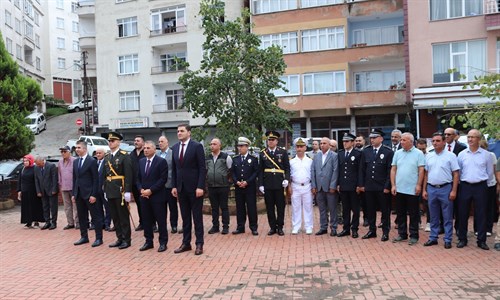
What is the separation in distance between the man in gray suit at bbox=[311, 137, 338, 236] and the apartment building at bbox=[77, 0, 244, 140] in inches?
1049

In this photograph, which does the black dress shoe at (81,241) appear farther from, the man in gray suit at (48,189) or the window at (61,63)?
the window at (61,63)

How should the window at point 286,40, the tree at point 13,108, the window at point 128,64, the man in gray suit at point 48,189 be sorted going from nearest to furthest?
the man in gray suit at point 48,189 < the tree at point 13,108 < the window at point 286,40 < the window at point 128,64

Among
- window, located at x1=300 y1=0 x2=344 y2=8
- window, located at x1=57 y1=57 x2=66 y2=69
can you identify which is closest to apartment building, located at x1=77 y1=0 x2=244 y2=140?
window, located at x1=300 y1=0 x2=344 y2=8

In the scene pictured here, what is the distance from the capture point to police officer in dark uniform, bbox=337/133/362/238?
937 centimetres

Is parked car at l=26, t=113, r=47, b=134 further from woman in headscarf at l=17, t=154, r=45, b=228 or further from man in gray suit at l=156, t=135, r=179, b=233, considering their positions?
man in gray suit at l=156, t=135, r=179, b=233

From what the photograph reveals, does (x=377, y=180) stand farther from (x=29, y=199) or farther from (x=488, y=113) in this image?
(x=29, y=199)

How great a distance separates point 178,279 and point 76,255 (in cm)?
274

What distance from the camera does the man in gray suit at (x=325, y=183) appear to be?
9578 millimetres

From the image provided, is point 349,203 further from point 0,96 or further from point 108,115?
point 108,115

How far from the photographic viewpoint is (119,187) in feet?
28.8

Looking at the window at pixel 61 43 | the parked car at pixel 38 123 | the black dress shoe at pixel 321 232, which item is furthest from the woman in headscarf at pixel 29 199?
the window at pixel 61 43

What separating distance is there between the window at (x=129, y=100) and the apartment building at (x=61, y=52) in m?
24.3

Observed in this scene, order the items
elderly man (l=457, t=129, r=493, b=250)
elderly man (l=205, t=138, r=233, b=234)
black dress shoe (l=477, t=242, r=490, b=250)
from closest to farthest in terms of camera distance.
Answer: black dress shoe (l=477, t=242, r=490, b=250) < elderly man (l=457, t=129, r=493, b=250) < elderly man (l=205, t=138, r=233, b=234)

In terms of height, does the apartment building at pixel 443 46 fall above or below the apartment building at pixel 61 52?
below
